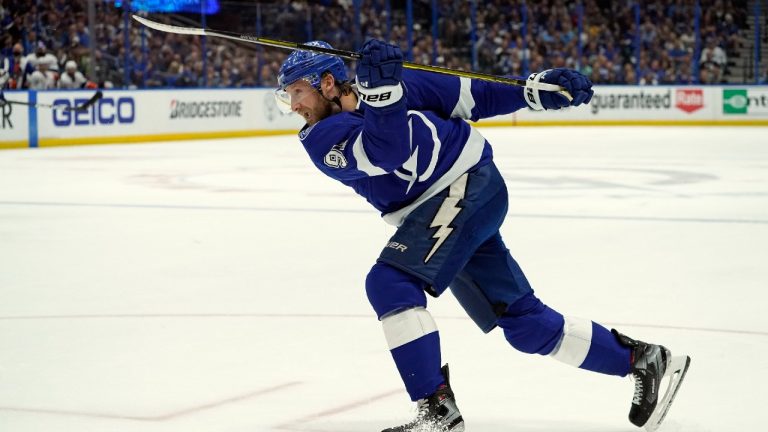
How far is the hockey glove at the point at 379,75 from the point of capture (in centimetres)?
250

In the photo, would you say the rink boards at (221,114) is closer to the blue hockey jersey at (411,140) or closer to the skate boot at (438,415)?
the blue hockey jersey at (411,140)

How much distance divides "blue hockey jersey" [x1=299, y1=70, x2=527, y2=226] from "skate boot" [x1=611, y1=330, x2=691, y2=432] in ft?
2.08

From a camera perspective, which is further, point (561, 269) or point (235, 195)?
point (235, 195)

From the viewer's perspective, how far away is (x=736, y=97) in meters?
20.6

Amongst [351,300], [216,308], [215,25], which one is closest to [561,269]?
[351,300]

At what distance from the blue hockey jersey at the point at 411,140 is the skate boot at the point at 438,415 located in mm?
451

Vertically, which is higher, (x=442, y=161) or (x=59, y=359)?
(x=442, y=161)

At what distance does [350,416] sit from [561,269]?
8.86ft

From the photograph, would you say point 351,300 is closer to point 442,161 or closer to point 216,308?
point 216,308

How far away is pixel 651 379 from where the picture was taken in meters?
2.99

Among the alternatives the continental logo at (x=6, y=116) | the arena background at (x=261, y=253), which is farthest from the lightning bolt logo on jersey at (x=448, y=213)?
the continental logo at (x=6, y=116)

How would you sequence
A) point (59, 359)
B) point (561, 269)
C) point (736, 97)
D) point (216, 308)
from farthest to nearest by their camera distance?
point (736, 97), point (561, 269), point (216, 308), point (59, 359)

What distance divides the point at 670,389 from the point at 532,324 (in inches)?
16.0

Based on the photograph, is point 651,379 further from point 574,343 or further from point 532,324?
point 532,324
